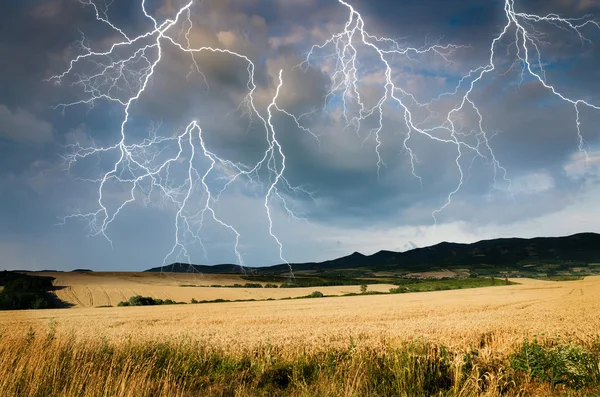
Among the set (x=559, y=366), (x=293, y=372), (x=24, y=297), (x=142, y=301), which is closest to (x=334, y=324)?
(x=293, y=372)

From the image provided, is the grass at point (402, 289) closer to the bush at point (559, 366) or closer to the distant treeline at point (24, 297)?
the distant treeline at point (24, 297)

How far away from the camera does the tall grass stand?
593 cm

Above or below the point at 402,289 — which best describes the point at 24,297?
above

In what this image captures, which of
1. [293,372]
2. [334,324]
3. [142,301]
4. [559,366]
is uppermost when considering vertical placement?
[293,372]

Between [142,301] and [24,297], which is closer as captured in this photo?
[24,297]

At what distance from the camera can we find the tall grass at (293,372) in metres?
5.93

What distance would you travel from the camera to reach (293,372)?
7656 mm

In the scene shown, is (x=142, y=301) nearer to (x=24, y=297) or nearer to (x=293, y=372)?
(x=24, y=297)

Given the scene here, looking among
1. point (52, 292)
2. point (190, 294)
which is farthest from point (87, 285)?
point (190, 294)

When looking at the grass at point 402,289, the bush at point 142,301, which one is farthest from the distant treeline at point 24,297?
the grass at point 402,289

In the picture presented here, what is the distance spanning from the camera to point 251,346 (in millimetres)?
11062

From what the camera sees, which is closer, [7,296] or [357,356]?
[357,356]

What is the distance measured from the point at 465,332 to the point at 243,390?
1104cm

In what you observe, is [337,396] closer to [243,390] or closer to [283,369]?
[243,390]
